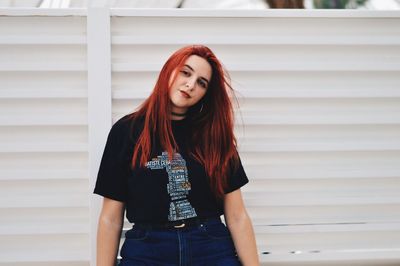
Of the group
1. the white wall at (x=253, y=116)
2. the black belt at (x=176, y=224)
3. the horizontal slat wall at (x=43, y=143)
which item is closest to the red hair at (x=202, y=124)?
the black belt at (x=176, y=224)

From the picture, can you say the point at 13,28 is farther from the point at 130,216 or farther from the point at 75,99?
the point at 130,216

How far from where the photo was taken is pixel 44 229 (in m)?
2.33

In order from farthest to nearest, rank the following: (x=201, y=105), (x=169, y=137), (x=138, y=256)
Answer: (x=201, y=105), (x=169, y=137), (x=138, y=256)

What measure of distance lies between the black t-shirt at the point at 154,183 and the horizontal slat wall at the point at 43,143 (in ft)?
1.30

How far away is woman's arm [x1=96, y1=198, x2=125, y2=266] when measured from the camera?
1995mm

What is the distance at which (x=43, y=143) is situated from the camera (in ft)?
7.70

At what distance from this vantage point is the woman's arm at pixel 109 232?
2.00 meters

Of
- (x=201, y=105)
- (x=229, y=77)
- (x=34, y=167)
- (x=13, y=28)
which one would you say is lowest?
(x=34, y=167)

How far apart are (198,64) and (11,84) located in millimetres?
947

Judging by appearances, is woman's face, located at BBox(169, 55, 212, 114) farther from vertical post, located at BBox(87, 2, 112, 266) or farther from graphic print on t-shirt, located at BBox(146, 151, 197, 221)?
vertical post, located at BBox(87, 2, 112, 266)

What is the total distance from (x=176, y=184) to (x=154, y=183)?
0.29ft

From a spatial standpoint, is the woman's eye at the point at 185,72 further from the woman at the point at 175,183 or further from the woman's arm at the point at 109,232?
the woman's arm at the point at 109,232

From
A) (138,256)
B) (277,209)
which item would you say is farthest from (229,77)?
(138,256)

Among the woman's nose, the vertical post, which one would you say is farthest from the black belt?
the woman's nose
